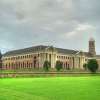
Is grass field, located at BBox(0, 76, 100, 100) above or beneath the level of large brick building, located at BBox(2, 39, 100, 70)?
beneath

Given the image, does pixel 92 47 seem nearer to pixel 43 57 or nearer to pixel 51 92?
pixel 43 57

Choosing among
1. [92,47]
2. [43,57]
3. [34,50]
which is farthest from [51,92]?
[92,47]

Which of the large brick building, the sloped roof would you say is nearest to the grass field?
the large brick building

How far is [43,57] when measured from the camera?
13400 cm

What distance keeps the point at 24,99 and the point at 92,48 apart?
16207 centimetres

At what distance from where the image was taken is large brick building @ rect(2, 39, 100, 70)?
13640 cm

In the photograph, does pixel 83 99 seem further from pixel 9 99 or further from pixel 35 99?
pixel 9 99

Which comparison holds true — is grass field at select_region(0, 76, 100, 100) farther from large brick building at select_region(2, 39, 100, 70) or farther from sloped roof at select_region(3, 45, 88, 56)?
sloped roof at select_region(3, 45, 88, 56)

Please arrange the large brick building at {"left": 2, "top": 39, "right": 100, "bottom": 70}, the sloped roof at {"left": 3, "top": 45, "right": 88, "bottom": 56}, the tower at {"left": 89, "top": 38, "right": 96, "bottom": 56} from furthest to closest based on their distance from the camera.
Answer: the tower at {"left": 89, "top": 38, "right": 96, "bottom": 56} → the sloped roof at {"left": 3, "top": 45, "right": 88, "bottom": 56} → the large brick building at {"left": 2, "top": 39, "right": 100, "bottom": 70}

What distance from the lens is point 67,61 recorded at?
15675cm

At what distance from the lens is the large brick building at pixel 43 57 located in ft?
448

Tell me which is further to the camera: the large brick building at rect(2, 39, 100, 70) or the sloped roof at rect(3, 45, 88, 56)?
the sloped roof at rect(3, 45, 88, 56)

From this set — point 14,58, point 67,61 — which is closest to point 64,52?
point 67,61

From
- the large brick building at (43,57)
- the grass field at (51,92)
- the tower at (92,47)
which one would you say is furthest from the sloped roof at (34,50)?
the grass field at (51,92)
